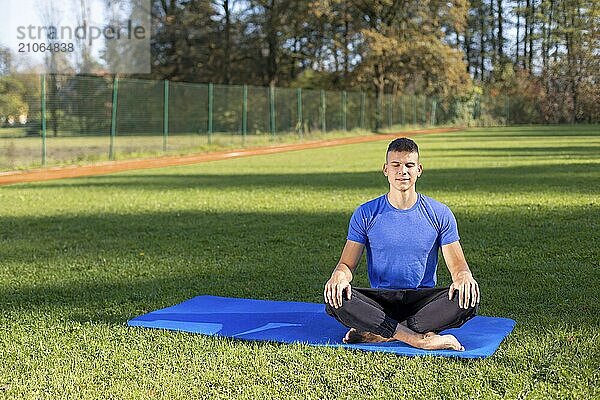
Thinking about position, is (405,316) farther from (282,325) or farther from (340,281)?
(282,325)

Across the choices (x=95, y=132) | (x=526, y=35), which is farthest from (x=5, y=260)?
(x=526, y=35)

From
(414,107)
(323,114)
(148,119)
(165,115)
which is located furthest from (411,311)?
(414,107)

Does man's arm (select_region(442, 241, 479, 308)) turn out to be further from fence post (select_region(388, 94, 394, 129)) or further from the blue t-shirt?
fence post (select_region(388, 94, 394, 129))

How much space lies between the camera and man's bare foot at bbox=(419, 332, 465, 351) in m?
4.44

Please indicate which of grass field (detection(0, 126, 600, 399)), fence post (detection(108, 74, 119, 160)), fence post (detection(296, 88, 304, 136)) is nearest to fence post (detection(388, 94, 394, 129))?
fence post (detection(296, 88, 304, 136))

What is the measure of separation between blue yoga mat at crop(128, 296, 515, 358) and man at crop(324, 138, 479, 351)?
0.34 feet

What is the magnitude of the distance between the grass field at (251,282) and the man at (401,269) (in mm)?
222

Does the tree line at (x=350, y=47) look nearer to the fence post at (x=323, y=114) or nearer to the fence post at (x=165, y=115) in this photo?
the fence post at (x=323, y=114)

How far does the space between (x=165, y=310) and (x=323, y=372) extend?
1.64 metres

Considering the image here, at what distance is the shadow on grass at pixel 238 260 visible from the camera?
567 centimetres

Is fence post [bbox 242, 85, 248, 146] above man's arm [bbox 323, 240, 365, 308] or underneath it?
above

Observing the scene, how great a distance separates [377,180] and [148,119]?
Result: 11.3 meters

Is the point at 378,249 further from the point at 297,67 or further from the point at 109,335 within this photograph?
the point at 297,67

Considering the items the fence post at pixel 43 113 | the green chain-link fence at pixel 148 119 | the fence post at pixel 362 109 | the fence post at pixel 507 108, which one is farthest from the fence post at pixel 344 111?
the fence post at pixel 43 113
